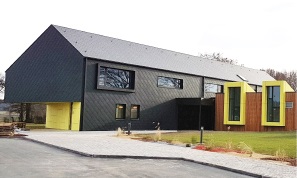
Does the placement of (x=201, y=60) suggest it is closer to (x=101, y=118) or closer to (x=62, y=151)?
(x=101, y=118)

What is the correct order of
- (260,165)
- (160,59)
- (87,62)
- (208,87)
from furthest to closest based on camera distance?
1. (208,87)
2. (160,59)
3. (87,62)
4. (260,165)

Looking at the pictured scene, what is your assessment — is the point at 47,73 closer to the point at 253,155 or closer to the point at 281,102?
the point at 281,102

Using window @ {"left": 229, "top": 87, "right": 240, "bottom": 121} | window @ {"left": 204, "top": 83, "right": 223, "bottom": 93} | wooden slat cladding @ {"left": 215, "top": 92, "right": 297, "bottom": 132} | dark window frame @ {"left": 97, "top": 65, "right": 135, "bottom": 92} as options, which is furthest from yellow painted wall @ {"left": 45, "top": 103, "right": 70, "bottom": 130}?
window @ {"left": 204, "top": 83, "right": 223, "bottom": 93}

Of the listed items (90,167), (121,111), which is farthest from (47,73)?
(90,167)

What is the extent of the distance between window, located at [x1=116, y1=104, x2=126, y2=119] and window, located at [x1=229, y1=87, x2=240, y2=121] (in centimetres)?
854

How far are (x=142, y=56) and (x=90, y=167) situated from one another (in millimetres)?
20395

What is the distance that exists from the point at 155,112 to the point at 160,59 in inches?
199

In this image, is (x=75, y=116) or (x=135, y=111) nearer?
(x=75, y=116)

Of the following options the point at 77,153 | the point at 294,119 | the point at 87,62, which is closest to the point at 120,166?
the point at 77,153

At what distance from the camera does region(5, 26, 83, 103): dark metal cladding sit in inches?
955

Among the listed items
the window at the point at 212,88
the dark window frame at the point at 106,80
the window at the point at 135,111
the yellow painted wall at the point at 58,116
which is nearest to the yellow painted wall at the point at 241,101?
the window at the point at 212,88

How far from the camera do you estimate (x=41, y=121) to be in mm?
36531

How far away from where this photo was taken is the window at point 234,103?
26.7 meters

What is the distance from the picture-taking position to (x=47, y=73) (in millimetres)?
27094
